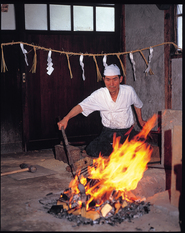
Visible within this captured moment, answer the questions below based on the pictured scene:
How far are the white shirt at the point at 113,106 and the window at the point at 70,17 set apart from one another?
2504mm

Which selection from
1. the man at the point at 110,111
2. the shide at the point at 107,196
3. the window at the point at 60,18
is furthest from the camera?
the window at the point at 60,18

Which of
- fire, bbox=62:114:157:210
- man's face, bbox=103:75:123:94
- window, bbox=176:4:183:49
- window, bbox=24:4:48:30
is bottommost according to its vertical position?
fire, bbox=62:114:157:210

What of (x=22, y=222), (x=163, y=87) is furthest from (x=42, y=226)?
(x=163, y=87)

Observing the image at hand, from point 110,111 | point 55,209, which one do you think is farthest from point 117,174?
point 110,111

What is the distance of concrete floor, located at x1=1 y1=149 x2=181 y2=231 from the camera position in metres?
3.79

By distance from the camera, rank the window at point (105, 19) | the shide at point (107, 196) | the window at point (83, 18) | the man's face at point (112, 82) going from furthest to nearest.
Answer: the window at point (105, 19) < the window at point (83, 18) < the man's face at point (112, 82) < the shide at point (107, 196)

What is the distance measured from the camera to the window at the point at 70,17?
762 cm

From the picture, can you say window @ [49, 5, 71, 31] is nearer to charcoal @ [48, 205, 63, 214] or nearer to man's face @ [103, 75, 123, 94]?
man's face @ [103, 75, 123, 94]

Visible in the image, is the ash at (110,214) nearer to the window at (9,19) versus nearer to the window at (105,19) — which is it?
the window at (9,19)

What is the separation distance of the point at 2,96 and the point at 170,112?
418 centimetres

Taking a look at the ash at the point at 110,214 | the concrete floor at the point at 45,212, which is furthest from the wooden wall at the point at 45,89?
the ash at the point at 110,214

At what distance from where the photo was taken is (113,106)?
6531 millimetres

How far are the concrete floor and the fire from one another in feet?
0.79

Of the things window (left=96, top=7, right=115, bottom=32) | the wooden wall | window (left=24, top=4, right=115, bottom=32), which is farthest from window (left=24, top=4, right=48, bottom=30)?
window (left=96, top=7, right=115, bottom=32)
